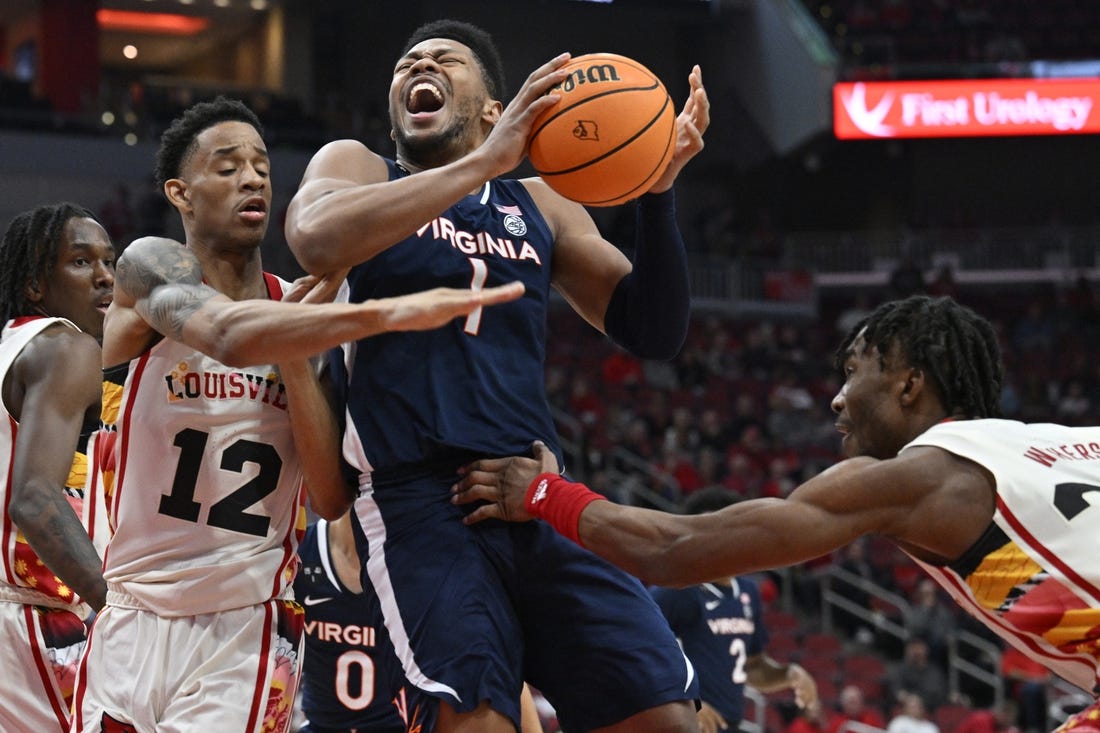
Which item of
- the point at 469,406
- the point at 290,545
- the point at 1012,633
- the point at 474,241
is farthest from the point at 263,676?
the point at 1012,633

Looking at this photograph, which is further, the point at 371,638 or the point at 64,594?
the point at 371,638

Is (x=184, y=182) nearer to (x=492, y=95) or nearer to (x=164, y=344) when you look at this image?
(x=164, y=344)

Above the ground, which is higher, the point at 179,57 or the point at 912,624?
the point at 179,57

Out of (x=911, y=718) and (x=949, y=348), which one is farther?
(x=911, y=718)

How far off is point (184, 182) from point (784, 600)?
11633 mm

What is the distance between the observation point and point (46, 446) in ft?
13.4

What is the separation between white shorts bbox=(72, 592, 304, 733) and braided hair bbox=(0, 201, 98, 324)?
130 cm

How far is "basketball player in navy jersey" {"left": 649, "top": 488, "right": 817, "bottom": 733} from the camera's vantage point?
6.92 meters

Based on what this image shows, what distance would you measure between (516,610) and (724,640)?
3891 mm

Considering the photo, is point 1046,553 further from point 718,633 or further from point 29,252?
point 718,633

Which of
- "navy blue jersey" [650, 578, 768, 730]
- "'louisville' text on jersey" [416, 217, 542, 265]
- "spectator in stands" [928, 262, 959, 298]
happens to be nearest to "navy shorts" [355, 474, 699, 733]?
"'louisville' text on jersey" [416, 217, 542, 265]

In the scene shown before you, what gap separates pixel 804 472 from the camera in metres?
16.4

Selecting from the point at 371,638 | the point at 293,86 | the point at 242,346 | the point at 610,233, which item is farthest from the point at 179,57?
the point at 242,346

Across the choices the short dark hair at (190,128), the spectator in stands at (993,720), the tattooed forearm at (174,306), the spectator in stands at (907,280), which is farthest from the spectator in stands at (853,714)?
the spectator in stands at (907,280)
